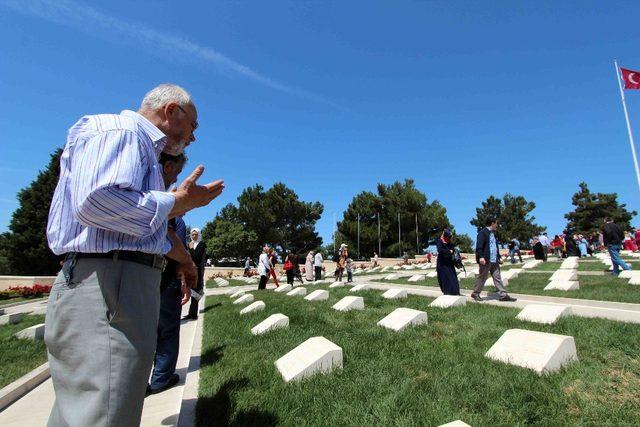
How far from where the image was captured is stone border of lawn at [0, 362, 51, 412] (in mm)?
4198

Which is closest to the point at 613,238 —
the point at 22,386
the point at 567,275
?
the point at 567,275

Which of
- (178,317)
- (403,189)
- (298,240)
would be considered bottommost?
(178,317)

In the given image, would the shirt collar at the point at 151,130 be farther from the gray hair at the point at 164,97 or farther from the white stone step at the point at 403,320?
the white stone step at the point at 403,320

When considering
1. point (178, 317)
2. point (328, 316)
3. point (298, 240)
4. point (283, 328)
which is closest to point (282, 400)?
point (178, 317)

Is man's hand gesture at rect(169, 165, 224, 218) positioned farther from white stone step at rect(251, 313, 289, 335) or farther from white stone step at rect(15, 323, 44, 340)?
white stone step at rect(15, 323, 44, 340)

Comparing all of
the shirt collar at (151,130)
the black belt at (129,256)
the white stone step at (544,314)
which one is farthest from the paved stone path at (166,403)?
the shirt collar at (151,130)

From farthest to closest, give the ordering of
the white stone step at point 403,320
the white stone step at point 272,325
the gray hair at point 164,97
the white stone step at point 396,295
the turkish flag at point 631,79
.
→ the turkish flag at point 631,79, the white stone step at point 396,295, the white stone step at point 272,325, the white stone step at point 403,320, the gray hair at point 164,97

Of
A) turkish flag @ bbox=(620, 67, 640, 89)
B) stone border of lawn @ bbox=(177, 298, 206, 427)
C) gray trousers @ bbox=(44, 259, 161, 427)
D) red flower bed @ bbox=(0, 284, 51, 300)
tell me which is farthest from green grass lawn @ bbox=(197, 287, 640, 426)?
red flower bed @ bbox=(0, 284, 51, 300)

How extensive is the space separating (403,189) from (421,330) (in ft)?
189

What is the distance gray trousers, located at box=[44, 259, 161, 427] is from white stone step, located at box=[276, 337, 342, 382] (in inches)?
92.2

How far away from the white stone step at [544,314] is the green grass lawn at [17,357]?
6584 millimetres

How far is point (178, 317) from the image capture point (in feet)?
14.3

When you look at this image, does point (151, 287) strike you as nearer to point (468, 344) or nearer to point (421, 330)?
point (468, 344)

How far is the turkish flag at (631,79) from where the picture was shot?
18.9 metres
